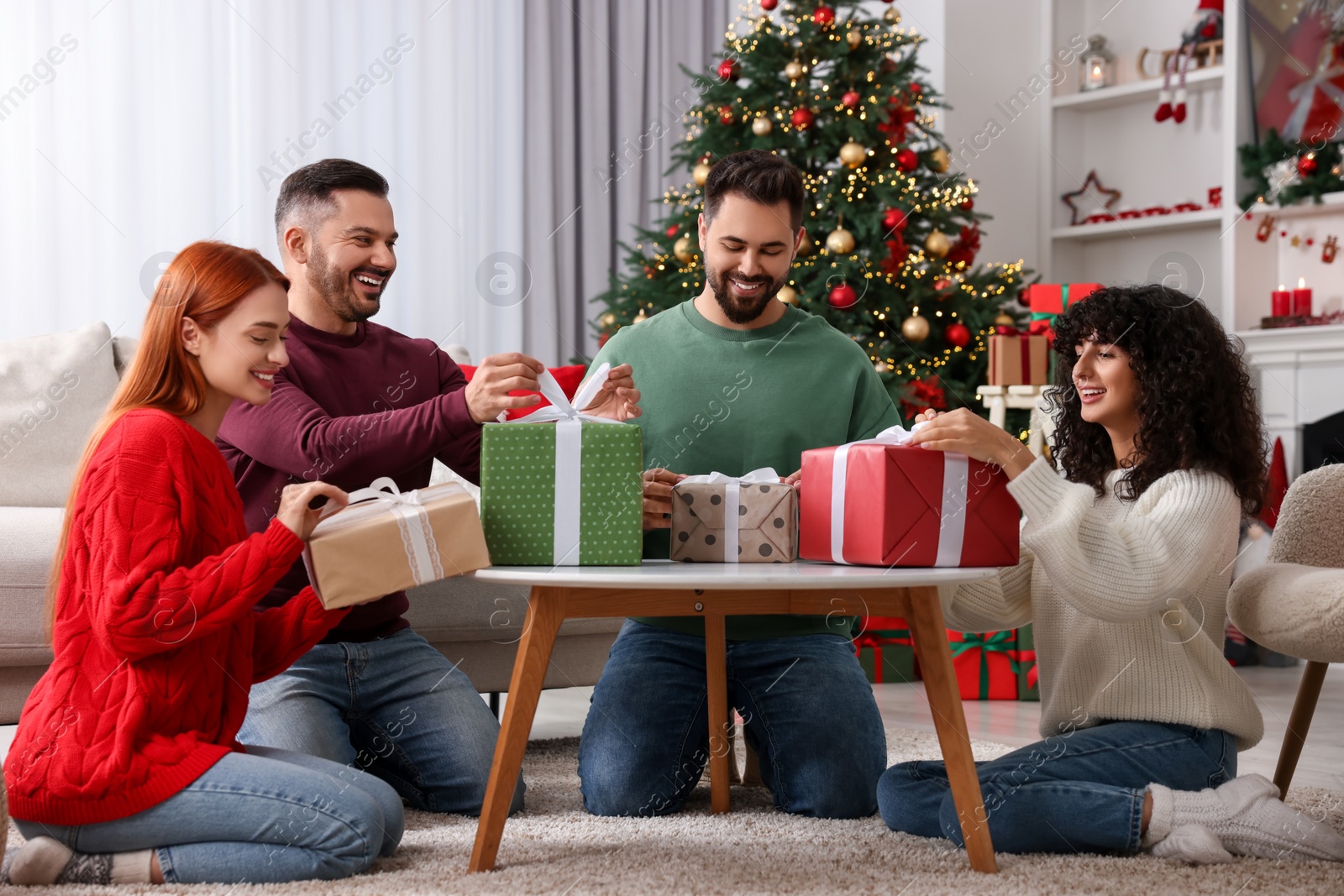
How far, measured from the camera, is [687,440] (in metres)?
2.19

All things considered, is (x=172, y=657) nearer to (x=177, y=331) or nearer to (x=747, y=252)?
(x=177, y=331)

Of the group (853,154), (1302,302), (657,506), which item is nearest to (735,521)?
(657,506)

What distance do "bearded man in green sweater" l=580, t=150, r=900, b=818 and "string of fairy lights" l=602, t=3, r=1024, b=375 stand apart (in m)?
1.77

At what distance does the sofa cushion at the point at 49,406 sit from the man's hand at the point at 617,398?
1.43 meters

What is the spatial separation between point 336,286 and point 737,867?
1.10 m

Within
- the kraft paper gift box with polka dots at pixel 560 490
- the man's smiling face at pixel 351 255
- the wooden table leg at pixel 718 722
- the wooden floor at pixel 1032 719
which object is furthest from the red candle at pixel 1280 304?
the kraft paper gift box with polka dots at pixel 560 490

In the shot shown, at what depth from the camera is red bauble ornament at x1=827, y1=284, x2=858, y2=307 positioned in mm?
3916

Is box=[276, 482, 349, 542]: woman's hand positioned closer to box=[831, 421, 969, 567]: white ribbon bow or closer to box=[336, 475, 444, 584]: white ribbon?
box=[336, 475, 444, 584]: white ribbon

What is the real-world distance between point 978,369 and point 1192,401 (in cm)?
247

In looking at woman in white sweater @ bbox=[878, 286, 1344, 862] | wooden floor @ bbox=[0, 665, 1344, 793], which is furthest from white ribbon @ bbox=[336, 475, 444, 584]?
wooden floor @ bbox=[0, 665, 1344, 793]

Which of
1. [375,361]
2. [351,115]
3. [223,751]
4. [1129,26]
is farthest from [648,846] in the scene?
[1129,26]

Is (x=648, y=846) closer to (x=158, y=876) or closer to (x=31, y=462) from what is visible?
(x=158, y=876)

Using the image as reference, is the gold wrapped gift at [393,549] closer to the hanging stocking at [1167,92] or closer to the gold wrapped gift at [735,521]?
the gold wrapped gift at [735,521]

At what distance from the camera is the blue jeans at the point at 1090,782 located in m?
1.72
